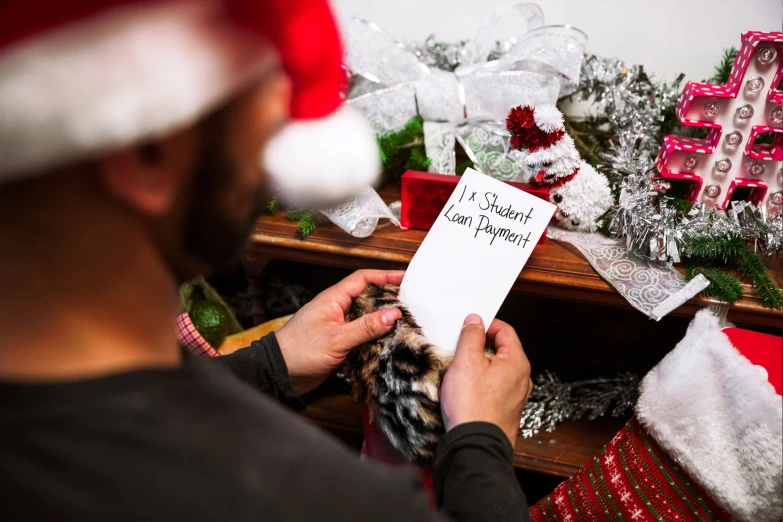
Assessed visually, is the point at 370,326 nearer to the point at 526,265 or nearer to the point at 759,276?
the point at 526,265

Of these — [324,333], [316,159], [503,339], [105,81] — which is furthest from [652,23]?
[105,81]

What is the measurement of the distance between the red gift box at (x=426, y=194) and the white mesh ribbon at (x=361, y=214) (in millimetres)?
35

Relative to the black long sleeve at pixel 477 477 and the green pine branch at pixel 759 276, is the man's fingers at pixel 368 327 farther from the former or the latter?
the green pine branch at pixel 759 276

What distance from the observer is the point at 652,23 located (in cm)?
113

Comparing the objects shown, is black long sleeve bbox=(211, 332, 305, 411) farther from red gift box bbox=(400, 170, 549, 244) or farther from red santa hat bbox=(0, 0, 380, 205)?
red santa hat bbox=(0, 0, 380, 205)

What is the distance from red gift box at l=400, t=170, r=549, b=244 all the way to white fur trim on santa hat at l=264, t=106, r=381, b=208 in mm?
529

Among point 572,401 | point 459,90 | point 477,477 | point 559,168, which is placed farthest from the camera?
point 572,401

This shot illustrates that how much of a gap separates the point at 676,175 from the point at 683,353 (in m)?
0.33

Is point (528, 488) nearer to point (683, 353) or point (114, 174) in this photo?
point (683, 353)

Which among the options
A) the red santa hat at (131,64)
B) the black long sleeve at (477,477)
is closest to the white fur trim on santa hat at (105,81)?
the red santa hat at (131,64)

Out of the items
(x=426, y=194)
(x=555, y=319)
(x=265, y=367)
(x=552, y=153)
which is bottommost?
(x=555, y=319)

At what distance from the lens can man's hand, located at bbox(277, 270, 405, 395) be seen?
0.83m

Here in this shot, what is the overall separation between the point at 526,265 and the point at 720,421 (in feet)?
1.09

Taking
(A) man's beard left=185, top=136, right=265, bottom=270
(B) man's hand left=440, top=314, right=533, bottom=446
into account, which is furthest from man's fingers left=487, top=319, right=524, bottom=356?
(A) man's beard left=185, top=136, right=265, bottom=270
